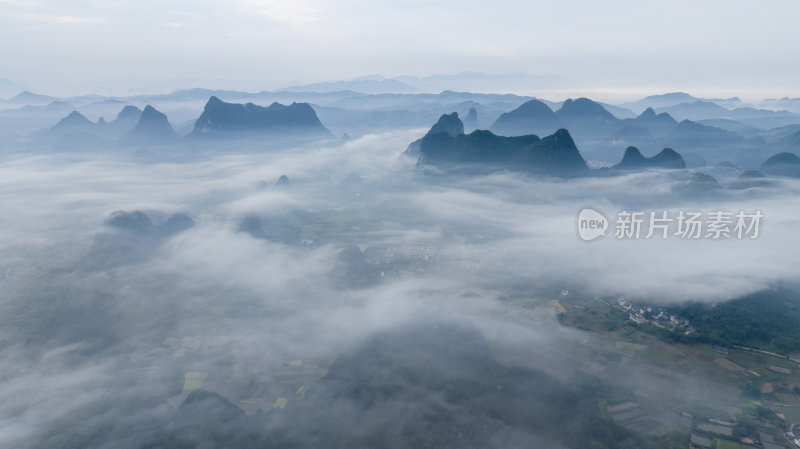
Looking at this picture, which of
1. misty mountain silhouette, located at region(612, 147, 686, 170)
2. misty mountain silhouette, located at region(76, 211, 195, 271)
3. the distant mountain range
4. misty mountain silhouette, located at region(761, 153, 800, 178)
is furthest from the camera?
misty mountain silhouette, located at region(612, 147, 686, 170)

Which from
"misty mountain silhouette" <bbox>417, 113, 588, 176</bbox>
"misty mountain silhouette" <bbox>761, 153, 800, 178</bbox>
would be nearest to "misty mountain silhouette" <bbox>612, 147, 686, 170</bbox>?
"misty mountain silhouette" <bbox>417, 113, 588, 176</bbox>

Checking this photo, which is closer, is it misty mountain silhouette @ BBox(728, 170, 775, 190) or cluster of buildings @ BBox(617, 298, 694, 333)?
cluster of buildings @ BBox(617, 298, 694, 333)

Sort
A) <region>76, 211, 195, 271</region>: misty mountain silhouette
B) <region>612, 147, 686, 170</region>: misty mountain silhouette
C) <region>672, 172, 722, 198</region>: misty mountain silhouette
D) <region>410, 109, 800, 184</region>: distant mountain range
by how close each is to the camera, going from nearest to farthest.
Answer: <region>76, 211, 195, 271</region>: misty mountain silhouette → <region>672, 172, 722, 198</region>: misty mountain silhouette → <region>410, 109, 800, 184</region>: distant mountain range → <region>612, 147, 686, 170</region>: misty mountain silhouette

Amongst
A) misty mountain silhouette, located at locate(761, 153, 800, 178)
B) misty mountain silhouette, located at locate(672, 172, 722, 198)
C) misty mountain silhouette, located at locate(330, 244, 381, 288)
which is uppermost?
misty mountain silhouette, located at locate(761, 153, 800, 178)

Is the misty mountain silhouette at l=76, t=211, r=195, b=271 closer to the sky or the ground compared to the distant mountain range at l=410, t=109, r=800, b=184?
closer to the ground

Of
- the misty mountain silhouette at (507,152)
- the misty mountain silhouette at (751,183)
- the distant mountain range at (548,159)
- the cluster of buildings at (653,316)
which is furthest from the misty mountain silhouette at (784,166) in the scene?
the cluster of buildings at (653,316)

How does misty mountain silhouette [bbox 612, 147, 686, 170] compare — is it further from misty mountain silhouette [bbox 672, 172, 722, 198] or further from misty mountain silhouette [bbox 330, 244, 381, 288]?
misty mountain silhouette [bbox 330, 244, 381, 288]

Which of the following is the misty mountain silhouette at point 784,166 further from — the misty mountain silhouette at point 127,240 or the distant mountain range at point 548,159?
the misty mountain silhouette at point 127,240

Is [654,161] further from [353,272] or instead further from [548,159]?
[353,272]
